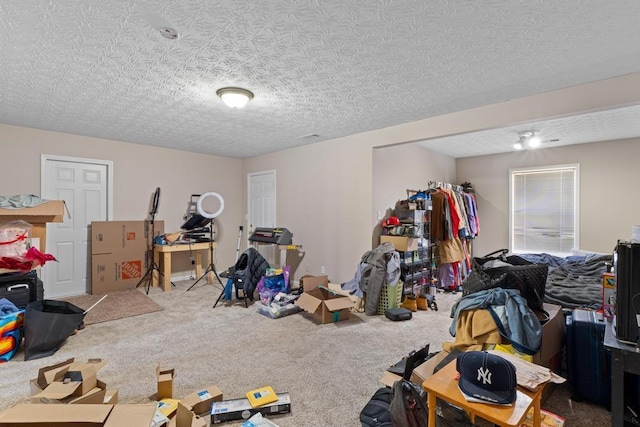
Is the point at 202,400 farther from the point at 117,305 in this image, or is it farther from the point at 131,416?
the point at 117,305

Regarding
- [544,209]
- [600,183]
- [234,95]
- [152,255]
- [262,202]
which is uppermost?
[234,95]

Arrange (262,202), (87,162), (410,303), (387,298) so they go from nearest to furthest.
A: 1. (387,298)
2. (410,303)
3. (87,162)
4. (262,202)

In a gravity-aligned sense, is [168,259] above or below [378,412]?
above

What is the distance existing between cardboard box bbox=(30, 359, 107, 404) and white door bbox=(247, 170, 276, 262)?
3829 mm

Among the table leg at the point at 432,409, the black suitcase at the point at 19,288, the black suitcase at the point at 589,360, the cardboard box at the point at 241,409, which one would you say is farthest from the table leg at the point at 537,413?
the black suitcase at the point at 19,288

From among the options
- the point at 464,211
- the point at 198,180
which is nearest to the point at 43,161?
the point at 198,180

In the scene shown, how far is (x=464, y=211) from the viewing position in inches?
210

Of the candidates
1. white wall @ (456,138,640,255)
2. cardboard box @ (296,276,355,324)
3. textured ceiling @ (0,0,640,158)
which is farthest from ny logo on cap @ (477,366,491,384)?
white wall @ (456,138,640,255)

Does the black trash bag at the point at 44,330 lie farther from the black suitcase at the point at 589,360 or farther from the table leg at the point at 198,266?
the black suitcase at the point at 589,360

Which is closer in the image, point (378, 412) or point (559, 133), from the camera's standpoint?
point (378, 412)

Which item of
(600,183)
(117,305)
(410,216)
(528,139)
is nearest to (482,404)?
(410,216)

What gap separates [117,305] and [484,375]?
172 inches

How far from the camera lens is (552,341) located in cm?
210

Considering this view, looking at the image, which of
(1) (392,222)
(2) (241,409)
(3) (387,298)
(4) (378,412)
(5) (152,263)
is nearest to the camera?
(4) (378,412)
